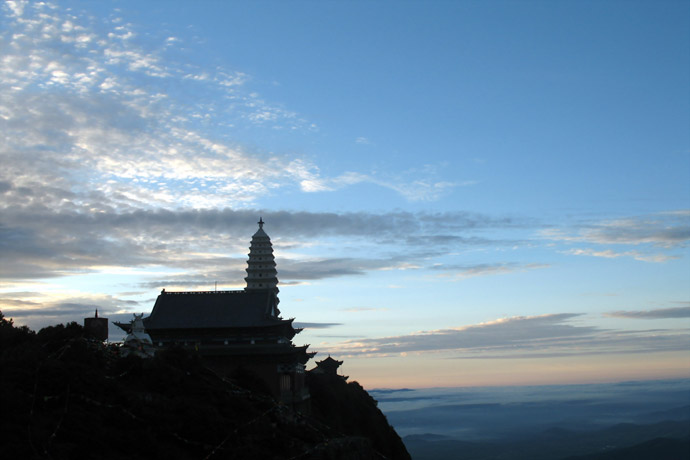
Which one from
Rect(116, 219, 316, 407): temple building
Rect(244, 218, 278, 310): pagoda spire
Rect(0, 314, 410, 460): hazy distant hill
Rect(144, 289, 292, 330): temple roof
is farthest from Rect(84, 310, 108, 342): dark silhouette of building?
Rect(244, 218, 278, 310): pagoda spire

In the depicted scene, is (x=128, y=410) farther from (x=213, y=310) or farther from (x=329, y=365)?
(x=329, y=365)

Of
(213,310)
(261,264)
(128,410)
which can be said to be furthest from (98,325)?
(261,264)

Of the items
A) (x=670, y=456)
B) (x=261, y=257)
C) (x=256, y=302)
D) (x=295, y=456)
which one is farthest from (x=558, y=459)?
(x=295, y=456)

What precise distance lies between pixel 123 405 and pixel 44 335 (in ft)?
29.7

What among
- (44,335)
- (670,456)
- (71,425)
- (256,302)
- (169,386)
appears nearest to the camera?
(71,425)

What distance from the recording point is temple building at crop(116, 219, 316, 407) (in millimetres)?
48750

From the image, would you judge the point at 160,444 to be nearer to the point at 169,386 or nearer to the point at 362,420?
the point at 169,386

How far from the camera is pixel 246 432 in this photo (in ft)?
98.9

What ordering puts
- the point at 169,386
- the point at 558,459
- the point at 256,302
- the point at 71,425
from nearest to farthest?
the point at 71,425
the point at 169,386
the point at 256,302
the point at 558,459

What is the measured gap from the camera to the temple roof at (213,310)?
51.4 m

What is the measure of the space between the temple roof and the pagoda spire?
1673 centimetres

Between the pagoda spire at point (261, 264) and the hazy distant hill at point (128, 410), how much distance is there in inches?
1322

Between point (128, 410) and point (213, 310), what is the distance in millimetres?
24823

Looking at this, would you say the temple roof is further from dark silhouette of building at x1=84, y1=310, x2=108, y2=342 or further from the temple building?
dark silhouette of building at x1=84, y1=310, x2=108, y2=342
